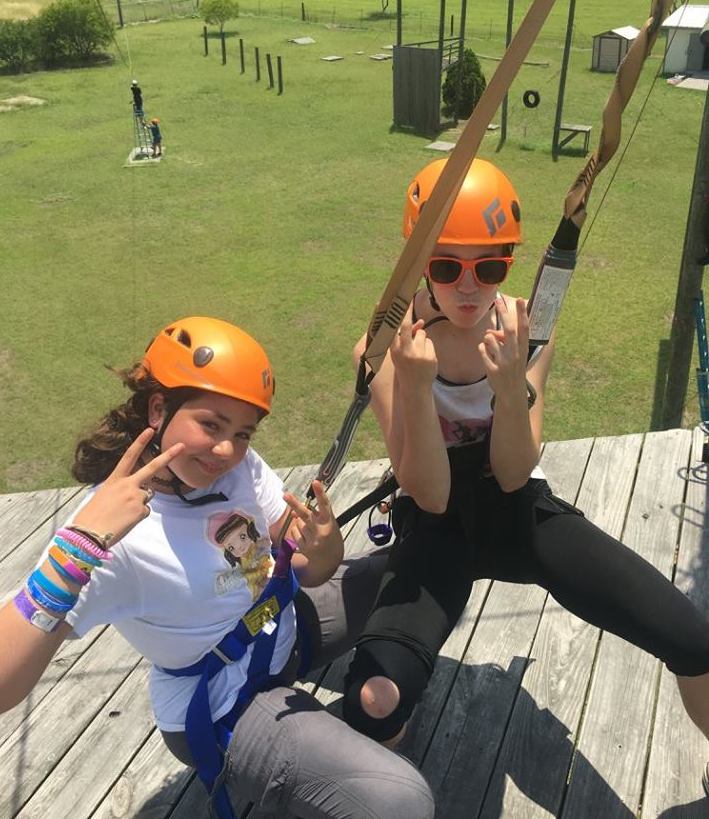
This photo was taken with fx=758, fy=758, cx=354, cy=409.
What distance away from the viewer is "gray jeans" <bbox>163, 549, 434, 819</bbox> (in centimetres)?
186

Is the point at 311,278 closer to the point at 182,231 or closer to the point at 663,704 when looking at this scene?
the point at 182,231

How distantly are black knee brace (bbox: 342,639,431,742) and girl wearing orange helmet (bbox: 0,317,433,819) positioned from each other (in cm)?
10

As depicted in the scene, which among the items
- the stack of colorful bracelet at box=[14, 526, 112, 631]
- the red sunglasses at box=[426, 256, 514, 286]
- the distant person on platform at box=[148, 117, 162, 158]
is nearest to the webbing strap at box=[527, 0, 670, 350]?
the red sunglasses at box=[426, 256, 514, 286]

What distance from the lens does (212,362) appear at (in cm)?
196

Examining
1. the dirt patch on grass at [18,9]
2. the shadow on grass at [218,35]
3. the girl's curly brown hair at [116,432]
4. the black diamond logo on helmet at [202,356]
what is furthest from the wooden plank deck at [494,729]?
the dirt patch on grass at [18,9]

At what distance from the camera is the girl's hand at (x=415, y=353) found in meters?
2.00

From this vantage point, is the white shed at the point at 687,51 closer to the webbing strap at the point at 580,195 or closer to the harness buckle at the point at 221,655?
the webbing strap at the point at 580,195

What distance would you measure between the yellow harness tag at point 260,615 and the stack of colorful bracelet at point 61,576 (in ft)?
2.10

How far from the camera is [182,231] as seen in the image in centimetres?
1032

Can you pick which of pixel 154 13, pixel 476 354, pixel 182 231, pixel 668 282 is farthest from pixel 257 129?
pixel 154 13

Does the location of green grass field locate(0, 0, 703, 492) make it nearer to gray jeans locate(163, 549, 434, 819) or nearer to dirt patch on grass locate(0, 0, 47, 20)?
gray jeans locate(163, 549, 434, 819)

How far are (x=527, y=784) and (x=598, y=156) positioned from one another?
192 cm

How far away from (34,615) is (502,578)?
57.9 inches

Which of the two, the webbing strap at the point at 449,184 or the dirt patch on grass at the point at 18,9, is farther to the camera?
the dirt patch on grass at the point at 18,9
